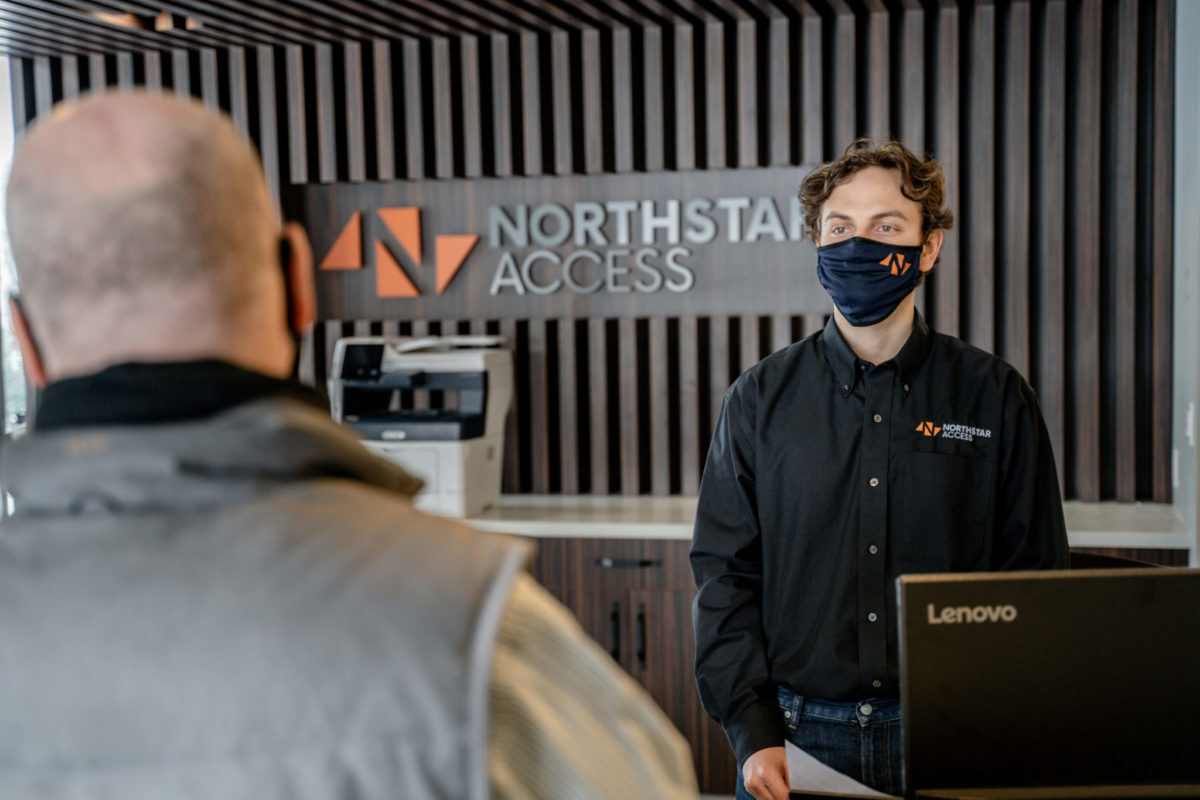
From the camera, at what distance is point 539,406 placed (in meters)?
5.10

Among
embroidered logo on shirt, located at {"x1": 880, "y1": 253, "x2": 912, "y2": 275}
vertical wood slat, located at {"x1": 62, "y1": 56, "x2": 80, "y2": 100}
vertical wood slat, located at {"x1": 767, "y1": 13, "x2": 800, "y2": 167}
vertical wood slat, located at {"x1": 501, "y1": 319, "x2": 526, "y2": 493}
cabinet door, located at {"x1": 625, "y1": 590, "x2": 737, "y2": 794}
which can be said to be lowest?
cabinet door, located at {"x1": 625, "y1": 590, "x2": 737, "y2": 794}

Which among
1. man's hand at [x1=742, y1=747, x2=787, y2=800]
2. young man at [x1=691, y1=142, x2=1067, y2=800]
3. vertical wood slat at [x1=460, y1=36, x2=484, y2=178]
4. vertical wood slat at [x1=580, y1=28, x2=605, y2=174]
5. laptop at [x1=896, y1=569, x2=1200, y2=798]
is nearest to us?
laptop at [x1=896, y1=569, x2=1200, y2=798]

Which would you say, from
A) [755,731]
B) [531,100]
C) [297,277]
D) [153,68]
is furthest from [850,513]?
[153,68]

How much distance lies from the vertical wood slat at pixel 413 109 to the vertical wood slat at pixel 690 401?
141 cm

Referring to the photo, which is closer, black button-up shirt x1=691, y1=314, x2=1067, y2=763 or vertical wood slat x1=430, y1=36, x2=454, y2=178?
black button-up shirt x1=691, y1=314, x2=1067, y2=763

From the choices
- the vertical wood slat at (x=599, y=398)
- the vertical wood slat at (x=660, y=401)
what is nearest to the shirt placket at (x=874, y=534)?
the vertical wood slat at (x=660, y=401)

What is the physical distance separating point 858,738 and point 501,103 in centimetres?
363

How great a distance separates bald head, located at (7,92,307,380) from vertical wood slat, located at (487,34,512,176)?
13.8 feet

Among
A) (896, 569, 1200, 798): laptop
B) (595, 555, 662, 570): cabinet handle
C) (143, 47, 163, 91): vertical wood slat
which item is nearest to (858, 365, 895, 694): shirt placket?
(896, 569, 1200, 798): laptop

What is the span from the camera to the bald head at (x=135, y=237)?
854 millimetres

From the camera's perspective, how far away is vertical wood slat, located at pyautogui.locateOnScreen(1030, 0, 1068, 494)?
4.45 metres

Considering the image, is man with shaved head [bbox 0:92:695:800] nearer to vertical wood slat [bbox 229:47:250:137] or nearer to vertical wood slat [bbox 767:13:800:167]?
vertical wood slat [bbox 767:13:800:167]

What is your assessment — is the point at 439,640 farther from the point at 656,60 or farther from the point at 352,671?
the point at 656,60

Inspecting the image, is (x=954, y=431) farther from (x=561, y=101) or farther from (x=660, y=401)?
(x=561, y=101)
